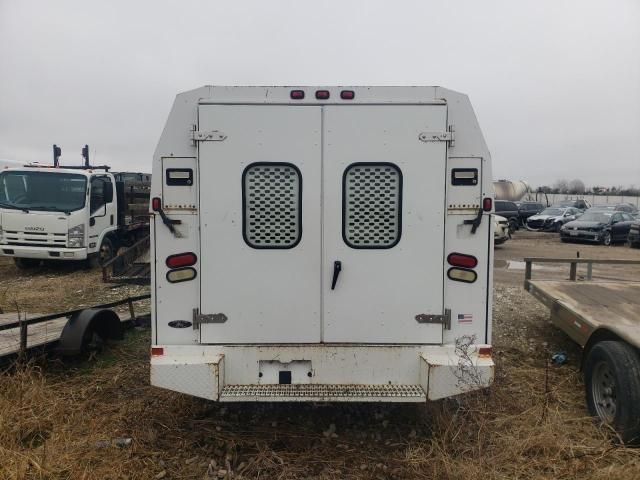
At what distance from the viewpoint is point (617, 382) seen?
Answer: 379cm

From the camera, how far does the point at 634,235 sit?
64.7ft

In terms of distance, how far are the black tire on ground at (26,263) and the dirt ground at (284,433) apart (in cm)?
853

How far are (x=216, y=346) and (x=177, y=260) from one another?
0.71 meters

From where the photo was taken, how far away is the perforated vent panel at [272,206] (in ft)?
11.9

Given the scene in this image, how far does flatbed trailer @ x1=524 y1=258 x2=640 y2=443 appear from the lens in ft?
12.1

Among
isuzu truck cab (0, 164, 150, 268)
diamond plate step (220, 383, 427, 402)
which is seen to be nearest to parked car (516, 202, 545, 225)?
isuzu truck cab (0, 164, 150, 268)

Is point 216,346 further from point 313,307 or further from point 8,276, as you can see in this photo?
point 8,276

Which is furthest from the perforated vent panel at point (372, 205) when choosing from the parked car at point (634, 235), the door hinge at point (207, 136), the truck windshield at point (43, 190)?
the parked car at point (634, 235)

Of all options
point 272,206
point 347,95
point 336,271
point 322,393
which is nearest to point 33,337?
point 272,206

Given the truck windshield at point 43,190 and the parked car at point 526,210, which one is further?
the parked car at point 526,210

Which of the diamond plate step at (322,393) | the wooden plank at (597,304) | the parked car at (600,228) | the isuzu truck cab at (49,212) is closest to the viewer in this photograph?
the diamond plate step at (322,393)

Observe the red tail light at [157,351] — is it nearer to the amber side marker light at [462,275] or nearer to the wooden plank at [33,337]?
the wooden plank at [33,337]

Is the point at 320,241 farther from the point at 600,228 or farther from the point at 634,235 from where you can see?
the point at 600,228

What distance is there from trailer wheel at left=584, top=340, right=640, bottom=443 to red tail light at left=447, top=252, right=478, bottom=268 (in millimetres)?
1485
